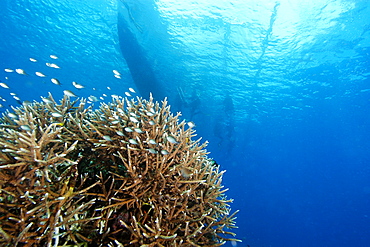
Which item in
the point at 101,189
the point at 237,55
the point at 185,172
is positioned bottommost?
the point at 101,189

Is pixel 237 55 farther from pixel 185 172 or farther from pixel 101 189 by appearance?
pixel 101 189

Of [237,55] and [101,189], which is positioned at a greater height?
[237,55]

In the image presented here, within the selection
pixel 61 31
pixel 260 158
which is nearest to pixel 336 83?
pixel 61 31

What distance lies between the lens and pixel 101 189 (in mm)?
2875

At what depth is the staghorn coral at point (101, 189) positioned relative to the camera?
7.11 ft

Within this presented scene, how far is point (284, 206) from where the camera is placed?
110 meters

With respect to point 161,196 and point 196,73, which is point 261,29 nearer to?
point 196,73

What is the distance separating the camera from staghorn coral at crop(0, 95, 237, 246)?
217 cm

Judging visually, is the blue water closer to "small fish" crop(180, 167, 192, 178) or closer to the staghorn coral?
the staghorn coral

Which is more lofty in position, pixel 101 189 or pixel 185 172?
pixel 185 172

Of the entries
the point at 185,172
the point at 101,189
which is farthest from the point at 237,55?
the point at 101,189

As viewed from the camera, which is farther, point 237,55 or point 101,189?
point 237,55

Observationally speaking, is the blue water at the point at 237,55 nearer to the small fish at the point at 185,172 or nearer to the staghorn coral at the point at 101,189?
the staghorn coral at the point at 101,189

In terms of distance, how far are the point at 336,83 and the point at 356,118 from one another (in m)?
13.4
